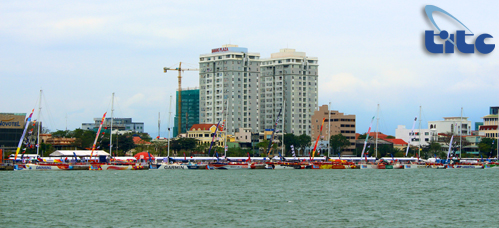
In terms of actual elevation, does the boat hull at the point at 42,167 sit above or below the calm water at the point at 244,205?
above

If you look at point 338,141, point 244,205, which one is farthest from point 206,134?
point 244,205

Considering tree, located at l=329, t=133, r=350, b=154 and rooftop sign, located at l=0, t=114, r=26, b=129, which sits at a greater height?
rooftop sign, located at l=0, t=114, r=26, b=129

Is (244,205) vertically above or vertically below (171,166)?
below

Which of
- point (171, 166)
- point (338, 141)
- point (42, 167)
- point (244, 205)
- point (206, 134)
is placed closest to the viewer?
point (244, 205)

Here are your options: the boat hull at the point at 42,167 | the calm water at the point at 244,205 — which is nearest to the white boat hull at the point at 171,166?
the boat hull at the point at 42,167

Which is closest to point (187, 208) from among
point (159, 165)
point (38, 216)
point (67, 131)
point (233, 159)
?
point (38, 216)

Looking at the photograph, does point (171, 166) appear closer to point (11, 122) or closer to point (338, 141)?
point (11, 122)

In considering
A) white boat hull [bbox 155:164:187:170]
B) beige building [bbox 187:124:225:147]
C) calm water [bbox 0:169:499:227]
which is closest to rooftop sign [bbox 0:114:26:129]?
white boat hull [bbox 155:164:187:170]

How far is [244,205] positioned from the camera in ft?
188

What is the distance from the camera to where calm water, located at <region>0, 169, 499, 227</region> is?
4653cm

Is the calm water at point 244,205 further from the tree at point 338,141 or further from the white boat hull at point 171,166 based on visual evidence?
the tree at point 338,141

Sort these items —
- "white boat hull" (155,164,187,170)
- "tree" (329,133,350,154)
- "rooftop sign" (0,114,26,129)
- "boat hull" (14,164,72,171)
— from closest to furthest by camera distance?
"boat hull" (14,164,72,171)
"white boat hull" (155,164,187,170)
"rooftop sign" (0,114,26,129)
"tree" (329,133,350,154)

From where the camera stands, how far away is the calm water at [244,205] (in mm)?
46531

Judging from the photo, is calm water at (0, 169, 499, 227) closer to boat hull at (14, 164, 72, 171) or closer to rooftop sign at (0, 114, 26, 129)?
boat hull at (14, 164, 72, 171)
